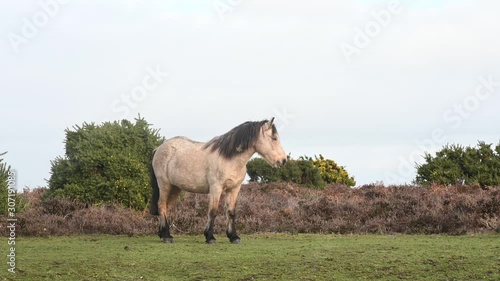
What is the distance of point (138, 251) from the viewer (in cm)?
1495

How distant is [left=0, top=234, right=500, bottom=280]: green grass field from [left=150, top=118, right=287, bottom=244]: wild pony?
Answer: 2.59 feet

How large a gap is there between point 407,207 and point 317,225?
96.6 inches

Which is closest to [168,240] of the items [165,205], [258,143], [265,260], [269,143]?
[165,205]

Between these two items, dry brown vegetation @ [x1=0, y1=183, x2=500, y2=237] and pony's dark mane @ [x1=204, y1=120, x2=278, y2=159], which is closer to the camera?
pony's dark mane @ [x1=204, y1=120, x2=278, y2=159]

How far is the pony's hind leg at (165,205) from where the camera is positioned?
→ 55.9ft

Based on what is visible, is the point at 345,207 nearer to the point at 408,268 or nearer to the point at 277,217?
the point at 277,217

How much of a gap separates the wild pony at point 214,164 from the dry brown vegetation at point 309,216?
9.07 ft

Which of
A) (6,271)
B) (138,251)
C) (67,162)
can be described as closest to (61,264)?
(6,271)

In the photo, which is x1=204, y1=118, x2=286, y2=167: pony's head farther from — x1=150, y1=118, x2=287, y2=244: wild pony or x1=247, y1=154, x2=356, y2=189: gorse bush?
x1=247, y1=154, x2=356, y2=189: gorse bush

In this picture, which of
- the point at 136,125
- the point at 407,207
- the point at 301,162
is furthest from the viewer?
the point at 301,162

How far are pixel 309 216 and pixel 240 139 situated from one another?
5697mm

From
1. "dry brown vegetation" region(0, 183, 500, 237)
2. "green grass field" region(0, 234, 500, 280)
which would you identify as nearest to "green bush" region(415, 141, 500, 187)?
"dry brown vegetation" region(0, 183, 500, 237)

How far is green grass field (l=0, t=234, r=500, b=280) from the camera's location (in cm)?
1230

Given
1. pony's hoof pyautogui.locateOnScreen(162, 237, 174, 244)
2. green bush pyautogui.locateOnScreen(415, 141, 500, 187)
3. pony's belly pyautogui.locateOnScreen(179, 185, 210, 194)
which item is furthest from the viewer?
green bush pyautogui.locateOnScreen(415, 141, 500, 187)
